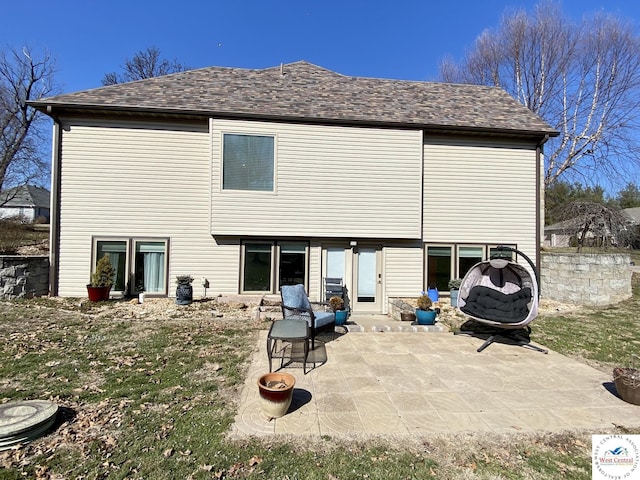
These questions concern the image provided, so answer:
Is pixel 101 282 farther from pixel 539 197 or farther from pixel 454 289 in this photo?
pixel 539 197

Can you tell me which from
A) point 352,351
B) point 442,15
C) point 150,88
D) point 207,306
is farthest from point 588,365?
point 442,15

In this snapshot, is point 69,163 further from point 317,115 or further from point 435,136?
point 435,136

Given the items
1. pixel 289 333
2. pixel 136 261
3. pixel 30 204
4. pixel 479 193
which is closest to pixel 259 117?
pixel 136 261

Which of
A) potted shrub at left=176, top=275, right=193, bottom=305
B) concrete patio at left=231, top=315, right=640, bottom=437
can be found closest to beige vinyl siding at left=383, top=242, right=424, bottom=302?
concrete patio at left=231, top=315, right=640, bottom=437

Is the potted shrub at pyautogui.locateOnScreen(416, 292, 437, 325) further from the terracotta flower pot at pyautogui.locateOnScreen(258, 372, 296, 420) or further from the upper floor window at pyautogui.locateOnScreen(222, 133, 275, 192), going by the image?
the upper floor window at pyautogui.locateOnScreen(222, 133, 275, 192)

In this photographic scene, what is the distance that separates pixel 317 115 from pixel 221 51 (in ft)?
23.1

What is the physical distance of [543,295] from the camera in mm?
11305

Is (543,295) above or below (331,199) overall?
below

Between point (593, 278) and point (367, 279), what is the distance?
7.17 m

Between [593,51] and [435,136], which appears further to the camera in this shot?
[593,51]

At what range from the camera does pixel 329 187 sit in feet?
31.8

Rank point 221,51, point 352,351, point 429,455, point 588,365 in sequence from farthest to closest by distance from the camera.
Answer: point 221,51 → point 352,351 → point 588,365 → point 429,455

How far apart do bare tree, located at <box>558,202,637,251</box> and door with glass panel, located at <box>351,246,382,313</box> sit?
9.32 m

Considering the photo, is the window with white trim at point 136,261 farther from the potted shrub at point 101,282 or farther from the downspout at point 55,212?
the downspout at point 55,212
